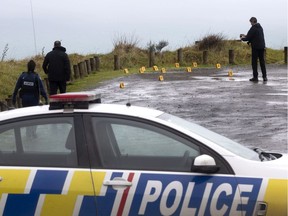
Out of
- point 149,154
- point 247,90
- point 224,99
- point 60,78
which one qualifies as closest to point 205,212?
point 149,154

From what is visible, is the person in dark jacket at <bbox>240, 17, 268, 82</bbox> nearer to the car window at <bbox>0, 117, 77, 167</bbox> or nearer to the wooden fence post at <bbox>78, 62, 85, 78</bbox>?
the wooden fence post at <bbox>78, 62, 85, 78</bbox>

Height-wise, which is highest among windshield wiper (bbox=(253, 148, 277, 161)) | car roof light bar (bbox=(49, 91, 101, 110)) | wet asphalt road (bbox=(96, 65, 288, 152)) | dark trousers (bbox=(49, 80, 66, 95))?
car roof light bar (bbox=(49, 91, 101, 110))

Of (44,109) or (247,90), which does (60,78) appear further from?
(44,109)

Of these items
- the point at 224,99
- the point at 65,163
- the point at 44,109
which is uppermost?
the point at 44,109

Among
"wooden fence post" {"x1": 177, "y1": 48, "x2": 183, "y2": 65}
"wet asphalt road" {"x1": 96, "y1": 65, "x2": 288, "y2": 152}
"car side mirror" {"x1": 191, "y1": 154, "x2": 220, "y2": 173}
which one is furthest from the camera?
"wooden fence post" {"x1": 177, "y1": 48, "x2": 183, "y2": 65}

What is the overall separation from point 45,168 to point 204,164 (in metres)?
1.26

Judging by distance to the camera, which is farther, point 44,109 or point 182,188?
point 44,109

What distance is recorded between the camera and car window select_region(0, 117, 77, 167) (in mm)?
4984

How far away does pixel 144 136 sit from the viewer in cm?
502

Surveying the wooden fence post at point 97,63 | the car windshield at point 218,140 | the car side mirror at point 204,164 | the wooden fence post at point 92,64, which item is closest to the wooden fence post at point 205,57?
the wooden fence post at point 97,63

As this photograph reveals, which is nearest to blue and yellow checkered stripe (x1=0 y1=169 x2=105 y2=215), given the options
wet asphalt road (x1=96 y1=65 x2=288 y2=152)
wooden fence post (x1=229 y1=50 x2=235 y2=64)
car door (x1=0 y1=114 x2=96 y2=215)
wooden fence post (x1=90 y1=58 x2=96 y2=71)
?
car door (x1=0 y1=114 x2=96 y2=215)

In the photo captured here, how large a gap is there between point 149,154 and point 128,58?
27.3 metres

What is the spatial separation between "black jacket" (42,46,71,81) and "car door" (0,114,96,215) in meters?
9.11

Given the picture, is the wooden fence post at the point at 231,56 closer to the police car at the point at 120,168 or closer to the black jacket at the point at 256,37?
the black jacket at the point at 256,37
